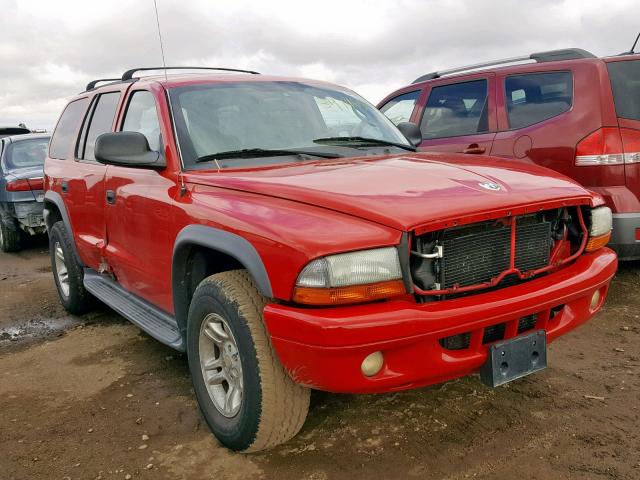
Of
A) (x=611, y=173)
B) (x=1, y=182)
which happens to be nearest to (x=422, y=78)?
(x=611, y=173)

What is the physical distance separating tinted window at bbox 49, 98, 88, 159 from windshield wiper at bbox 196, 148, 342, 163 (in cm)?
213

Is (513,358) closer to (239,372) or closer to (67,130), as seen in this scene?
(239,372)

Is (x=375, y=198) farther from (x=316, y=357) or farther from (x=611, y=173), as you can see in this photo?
(x=611, y=173)

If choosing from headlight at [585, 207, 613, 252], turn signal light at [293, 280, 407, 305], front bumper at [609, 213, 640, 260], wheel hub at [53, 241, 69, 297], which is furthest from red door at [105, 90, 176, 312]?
front bumper at [609, 213, 640, 260]

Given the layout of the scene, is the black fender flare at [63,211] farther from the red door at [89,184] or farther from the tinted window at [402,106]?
the tinted window at [402,106]

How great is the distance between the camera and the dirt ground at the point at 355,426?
98.3 inches

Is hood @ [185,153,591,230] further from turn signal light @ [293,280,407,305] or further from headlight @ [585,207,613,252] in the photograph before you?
turn signal light @ [293,280,407,305]

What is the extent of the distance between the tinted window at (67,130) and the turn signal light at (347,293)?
3277 mm

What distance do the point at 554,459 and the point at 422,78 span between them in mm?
4576

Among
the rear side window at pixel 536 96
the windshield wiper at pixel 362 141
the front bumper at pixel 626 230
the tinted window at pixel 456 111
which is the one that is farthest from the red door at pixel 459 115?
the windshield wiper at pixel 362 141

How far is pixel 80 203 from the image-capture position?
431cm

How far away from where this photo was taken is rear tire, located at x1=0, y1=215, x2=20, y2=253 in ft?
27.3

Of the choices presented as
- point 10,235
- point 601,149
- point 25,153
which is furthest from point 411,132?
point 25,153

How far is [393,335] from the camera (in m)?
2.07
